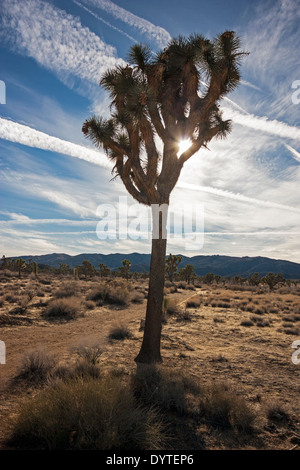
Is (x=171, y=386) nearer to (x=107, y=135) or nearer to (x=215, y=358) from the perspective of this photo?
(x=215, y=358)

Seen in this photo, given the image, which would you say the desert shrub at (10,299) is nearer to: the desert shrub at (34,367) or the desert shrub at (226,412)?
the desert shrub at (34,367)

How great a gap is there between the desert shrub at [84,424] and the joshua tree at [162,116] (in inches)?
138

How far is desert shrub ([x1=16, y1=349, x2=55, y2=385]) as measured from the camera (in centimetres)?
568

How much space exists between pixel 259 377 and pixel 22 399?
5.57 m

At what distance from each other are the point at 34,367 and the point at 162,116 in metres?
7.72

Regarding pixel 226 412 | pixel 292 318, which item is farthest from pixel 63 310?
pixel 292 318

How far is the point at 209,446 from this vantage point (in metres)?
3.62

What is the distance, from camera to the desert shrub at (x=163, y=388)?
4.53 m

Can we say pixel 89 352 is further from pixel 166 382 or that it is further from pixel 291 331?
pixel 291 331

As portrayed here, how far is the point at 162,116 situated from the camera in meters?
7.83

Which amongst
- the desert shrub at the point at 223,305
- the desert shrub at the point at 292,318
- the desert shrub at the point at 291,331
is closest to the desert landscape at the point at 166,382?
the desert shrub at the point at 291,331

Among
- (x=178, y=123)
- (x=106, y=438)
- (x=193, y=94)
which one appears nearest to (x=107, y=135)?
(x=178, y=123)

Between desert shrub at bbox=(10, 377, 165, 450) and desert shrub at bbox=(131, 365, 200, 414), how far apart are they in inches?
32.6
